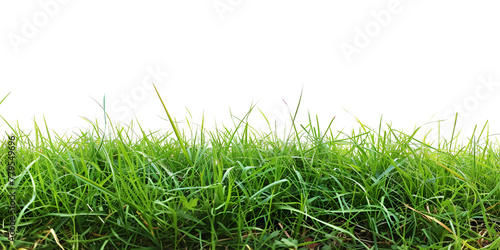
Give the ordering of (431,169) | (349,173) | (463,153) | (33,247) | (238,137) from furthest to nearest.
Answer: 1. (463,153)
2. (238,137)
3. (431,169)
4. (349,173)
5. (33,247)

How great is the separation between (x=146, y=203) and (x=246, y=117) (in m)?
0.82

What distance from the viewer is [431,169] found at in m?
2.11

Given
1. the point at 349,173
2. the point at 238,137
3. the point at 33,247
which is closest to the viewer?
the point at 33,247

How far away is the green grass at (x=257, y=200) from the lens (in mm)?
1671

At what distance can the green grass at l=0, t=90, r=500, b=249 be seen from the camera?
1.67 meters

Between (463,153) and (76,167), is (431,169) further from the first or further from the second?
(76,167)

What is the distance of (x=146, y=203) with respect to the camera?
5.49ft

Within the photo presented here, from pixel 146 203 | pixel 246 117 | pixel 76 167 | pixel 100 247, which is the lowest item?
pixel 100 247

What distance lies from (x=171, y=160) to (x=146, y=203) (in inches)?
15.7

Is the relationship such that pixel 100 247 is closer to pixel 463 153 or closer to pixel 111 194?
pixel 111 194

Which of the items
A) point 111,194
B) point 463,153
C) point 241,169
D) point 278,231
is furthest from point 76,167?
point 463,153

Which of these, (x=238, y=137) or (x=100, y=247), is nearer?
(x=100, y=247)

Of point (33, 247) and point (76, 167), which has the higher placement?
point (76, 167)

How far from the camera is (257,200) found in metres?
1.75
